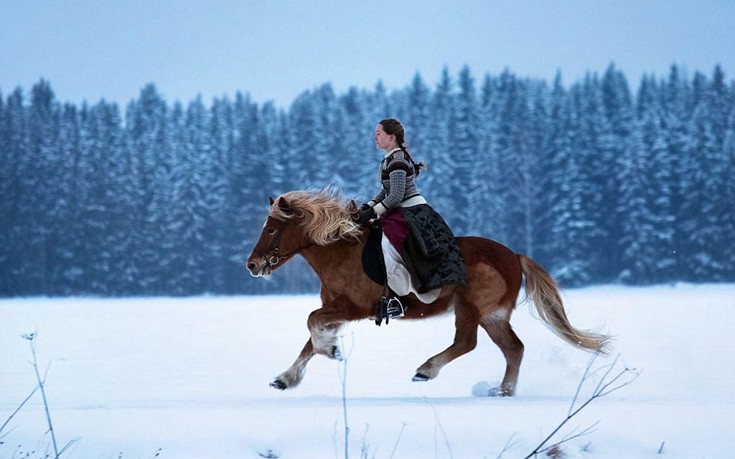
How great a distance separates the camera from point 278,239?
7.94m

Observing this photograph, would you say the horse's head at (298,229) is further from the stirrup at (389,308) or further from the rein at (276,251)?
the stirrup at (389,308)

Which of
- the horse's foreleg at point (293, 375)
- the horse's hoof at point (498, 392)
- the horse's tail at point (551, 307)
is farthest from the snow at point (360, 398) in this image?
the horse's tail at point (551, 307)

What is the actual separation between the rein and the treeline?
48365mm

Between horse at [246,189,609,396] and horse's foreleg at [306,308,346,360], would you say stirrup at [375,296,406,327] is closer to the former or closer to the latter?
horse at [246,189,609,396]

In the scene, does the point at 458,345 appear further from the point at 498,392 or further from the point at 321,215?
the point at 321,215

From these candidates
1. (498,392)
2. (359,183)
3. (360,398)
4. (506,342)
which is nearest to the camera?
(360,398)

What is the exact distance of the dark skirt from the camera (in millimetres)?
7625

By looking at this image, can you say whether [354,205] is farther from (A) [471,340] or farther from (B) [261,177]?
(B) [261,177]

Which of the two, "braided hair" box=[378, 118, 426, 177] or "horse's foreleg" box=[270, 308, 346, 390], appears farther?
"braided hair" box=[378, 118, 426, 177]

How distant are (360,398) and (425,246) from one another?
147 cm

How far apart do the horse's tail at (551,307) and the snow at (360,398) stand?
64 centimetres

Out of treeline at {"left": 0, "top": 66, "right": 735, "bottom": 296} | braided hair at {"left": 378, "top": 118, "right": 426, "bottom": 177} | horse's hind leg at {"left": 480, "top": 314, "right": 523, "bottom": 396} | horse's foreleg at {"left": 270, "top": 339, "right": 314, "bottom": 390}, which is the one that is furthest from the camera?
treeline at {"left": 0, "top": 66, "right": 735, "bottom": 296}

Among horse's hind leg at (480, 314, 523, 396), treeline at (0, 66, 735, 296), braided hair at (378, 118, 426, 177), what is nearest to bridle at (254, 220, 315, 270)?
braided hair at (378, 118, 426, 177)

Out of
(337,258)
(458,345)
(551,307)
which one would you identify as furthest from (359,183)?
(458,345)
